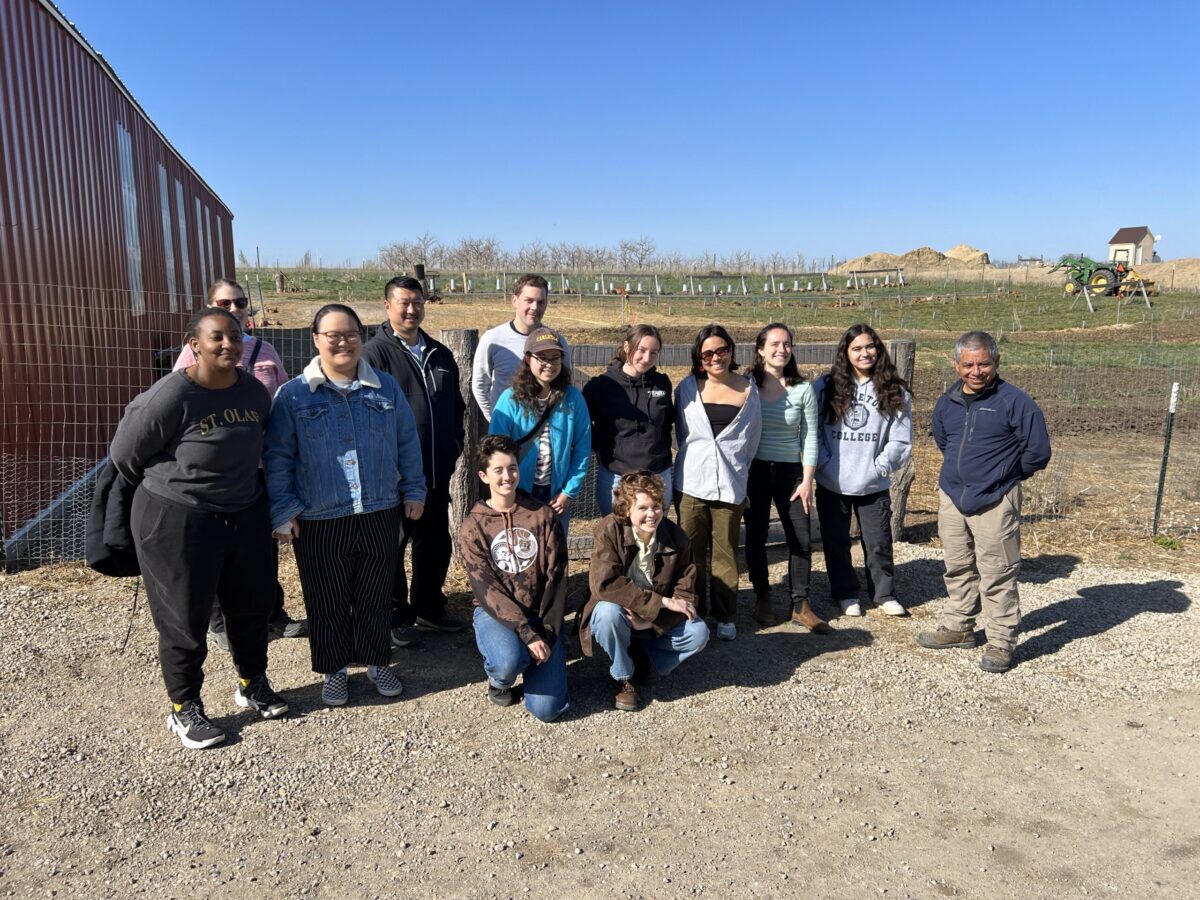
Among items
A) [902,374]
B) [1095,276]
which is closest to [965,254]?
[1095,276]

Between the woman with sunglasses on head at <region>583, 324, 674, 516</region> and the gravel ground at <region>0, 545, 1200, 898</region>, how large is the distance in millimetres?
1009

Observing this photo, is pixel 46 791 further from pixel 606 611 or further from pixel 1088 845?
pixel 1088 845

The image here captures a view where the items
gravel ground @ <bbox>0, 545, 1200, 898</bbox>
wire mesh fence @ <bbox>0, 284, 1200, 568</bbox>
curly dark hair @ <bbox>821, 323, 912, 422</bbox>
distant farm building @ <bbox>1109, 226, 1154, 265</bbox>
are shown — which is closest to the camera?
gravel ground @ <bbox>0, 545, 1200, 898</bbox>

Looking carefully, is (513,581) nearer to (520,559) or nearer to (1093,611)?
(520,559)

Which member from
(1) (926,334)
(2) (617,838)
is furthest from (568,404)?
(1) (926,334)

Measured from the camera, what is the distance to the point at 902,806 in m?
2.97

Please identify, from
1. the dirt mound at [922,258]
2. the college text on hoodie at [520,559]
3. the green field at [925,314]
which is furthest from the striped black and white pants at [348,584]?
the dirt mound at [922,258]

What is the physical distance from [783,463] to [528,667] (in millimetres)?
1869

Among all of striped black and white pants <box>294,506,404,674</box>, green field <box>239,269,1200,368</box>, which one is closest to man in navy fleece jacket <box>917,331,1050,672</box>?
striped black and white pants <box>294,506,404,674</box>

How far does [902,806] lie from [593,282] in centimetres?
4298

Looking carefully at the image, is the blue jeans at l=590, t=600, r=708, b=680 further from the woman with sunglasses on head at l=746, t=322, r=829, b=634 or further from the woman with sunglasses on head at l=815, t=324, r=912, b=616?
the woman with sunglasses on head at l=815, t=324, r=912, b=616

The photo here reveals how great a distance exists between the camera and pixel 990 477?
159 inches

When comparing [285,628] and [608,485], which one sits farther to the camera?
[285,628]

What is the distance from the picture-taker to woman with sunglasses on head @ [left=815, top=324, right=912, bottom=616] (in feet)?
15.0
